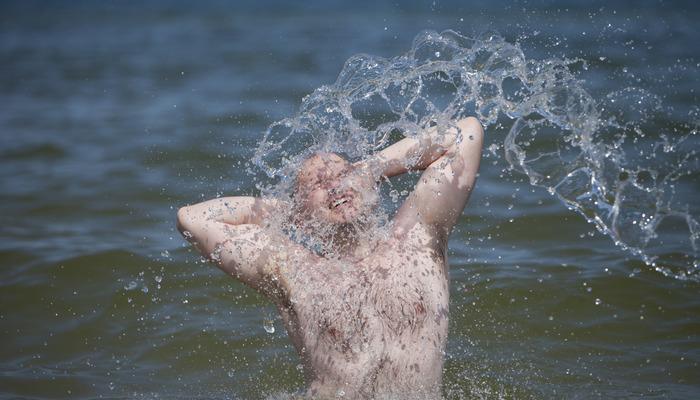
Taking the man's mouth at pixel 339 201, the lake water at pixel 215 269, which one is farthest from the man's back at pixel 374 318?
the lake water at pixel 215 269

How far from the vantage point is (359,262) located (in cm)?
395

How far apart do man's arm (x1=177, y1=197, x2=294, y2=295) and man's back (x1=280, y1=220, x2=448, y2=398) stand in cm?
12

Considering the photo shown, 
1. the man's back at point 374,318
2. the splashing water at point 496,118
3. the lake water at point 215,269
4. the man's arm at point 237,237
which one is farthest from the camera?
the lake water at point 215,269

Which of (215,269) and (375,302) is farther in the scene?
(215,269)

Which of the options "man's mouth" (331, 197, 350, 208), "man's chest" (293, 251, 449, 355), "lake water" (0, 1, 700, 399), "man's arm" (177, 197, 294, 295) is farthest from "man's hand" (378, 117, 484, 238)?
"lake water" (0, 1, 700, 399)

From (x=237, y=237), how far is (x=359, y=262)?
1.70 ft

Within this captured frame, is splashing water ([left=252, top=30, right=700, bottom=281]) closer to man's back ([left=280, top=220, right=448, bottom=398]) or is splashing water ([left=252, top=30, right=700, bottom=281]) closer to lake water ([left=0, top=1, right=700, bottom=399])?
man's back ([left=280, top=220, right=448, bottom=398])

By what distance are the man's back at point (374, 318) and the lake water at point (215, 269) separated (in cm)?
64

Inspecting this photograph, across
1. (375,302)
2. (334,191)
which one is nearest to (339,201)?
(334,191)

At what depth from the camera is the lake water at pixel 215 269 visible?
4824 mm

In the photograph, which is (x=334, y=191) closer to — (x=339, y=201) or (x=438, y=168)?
(x=339, y=201)

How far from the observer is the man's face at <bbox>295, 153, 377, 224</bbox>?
3.85 m

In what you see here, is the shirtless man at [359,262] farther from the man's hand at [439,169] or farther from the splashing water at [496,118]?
the splashing water at [496,118]

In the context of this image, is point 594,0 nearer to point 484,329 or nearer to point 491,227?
point 491,227
